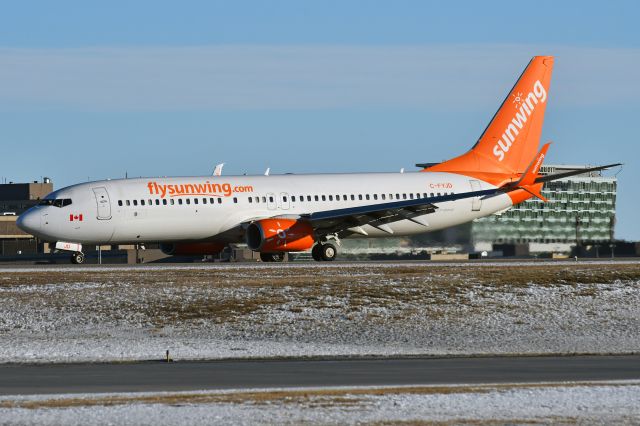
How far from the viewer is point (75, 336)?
1176 inches

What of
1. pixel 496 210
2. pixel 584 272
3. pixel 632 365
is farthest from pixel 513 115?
pixel 632 365

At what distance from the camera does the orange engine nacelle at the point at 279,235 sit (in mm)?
52375

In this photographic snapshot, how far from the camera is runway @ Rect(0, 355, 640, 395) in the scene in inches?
753

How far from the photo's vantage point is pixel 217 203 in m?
54.5

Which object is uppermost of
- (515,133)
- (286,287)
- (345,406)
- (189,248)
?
(515,133)

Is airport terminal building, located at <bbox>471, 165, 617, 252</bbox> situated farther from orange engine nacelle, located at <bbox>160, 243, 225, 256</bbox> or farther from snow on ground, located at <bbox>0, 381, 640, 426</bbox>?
snow on ground, located at <bbox>0, 381, 640, 426</bbox>

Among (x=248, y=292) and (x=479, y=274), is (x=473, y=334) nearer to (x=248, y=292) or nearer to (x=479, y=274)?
(x=248, y=292)

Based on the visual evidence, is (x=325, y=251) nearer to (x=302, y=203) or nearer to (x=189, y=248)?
(x=302, y=203)

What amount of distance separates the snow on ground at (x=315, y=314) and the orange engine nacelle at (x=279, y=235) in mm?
9244

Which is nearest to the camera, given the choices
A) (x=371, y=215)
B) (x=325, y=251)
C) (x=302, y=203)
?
(x=371, y=215)

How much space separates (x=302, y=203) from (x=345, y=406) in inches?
1585

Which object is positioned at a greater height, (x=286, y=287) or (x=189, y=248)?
(x=189, y=248)

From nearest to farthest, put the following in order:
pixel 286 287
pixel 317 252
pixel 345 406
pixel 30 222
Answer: pixel 345 406 → pixel 286 287 → pixel 30 222 → pixel 317 252

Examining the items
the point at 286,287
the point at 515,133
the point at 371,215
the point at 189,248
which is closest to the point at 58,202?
the point at 189,248
